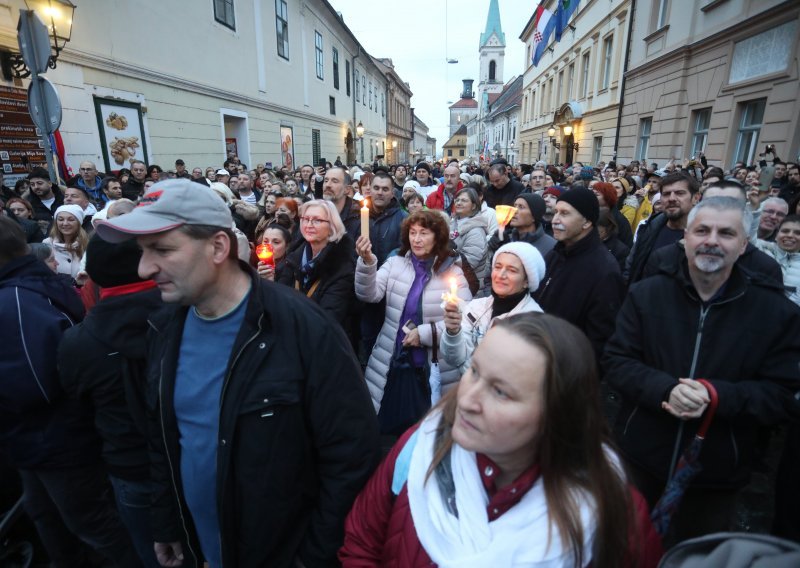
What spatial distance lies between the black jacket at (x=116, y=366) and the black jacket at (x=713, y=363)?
2.24m

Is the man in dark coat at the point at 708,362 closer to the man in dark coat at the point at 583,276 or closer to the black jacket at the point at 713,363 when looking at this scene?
the black jacket at the point at 713,363

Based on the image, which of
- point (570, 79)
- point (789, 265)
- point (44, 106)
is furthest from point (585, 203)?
point (570, 79)

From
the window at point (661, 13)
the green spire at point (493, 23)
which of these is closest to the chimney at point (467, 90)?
the green spire at point (493, 23)

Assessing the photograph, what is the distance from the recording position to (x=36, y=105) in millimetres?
4410

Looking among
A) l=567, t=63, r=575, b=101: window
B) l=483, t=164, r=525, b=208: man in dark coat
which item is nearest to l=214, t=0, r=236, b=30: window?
l=483, t=164, r=525, b=208: man in dark coat

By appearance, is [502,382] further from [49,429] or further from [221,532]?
[49,429]

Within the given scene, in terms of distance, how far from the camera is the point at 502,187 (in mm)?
7340

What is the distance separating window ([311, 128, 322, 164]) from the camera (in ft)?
65.1

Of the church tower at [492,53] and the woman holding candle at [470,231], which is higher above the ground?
the church tower at [492,53]

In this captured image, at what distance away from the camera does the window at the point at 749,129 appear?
29.8 ft

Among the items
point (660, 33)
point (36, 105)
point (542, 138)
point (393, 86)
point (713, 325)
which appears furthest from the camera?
point (393, 86)

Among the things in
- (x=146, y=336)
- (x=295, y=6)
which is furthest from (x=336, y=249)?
(x=295, y=6)

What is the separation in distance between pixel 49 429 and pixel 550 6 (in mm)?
34285

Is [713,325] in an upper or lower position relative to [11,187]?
lower
